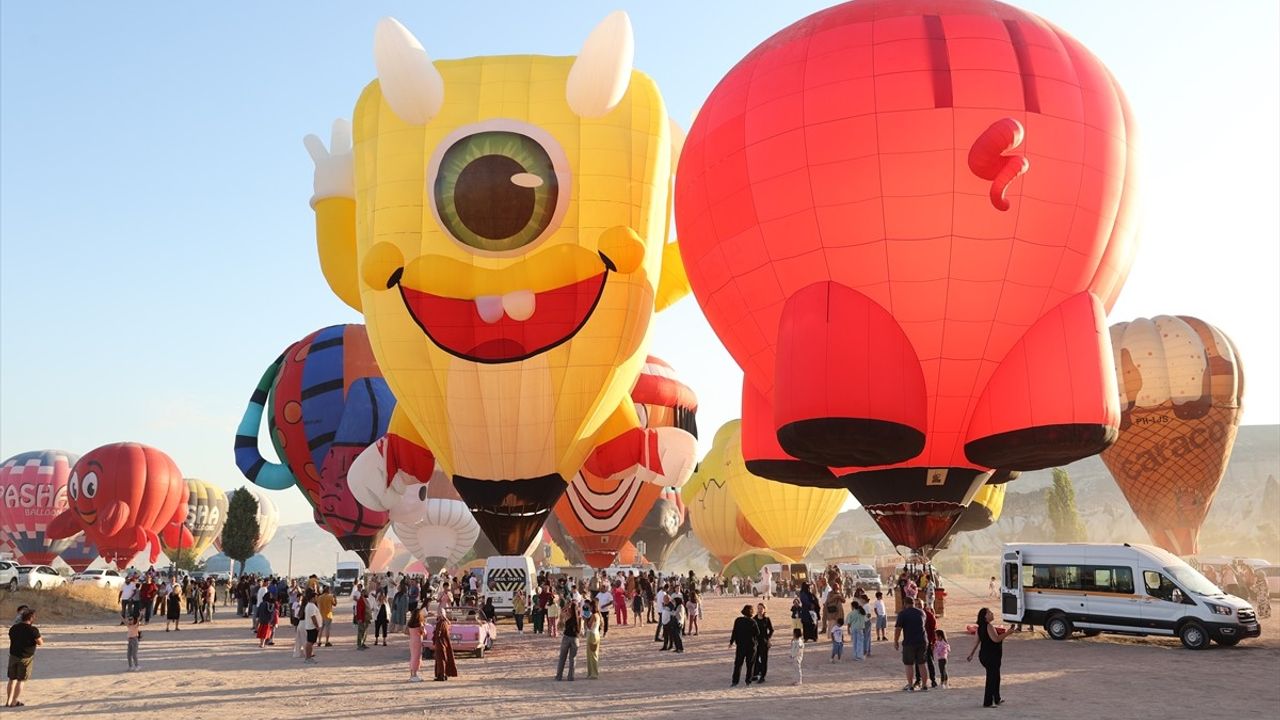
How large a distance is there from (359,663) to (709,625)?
33.6ft

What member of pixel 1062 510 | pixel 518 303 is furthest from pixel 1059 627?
pixel 1062 510

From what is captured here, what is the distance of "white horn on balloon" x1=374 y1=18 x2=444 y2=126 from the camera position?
20.8 metres

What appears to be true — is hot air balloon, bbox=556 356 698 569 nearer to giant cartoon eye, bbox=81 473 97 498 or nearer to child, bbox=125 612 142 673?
child, bbox=125 612 142 673

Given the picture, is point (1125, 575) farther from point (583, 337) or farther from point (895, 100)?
point (583, 337)

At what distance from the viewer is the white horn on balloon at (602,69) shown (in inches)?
827

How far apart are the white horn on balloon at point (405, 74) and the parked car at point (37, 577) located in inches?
1019

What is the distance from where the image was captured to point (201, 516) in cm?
7219

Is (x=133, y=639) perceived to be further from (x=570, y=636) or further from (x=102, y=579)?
(x=102, y=579)

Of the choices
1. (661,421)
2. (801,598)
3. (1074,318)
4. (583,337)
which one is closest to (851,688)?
(801,598)

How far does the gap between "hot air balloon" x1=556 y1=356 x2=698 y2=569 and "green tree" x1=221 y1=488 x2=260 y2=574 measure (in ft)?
79.6

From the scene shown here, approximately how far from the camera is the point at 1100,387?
1574 cm

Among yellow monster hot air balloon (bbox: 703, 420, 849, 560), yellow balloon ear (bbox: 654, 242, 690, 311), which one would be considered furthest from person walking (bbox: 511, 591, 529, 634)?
yellow monster hot air balloon (bbox: 703, 420, 849, 560)

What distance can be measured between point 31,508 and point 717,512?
41023mm

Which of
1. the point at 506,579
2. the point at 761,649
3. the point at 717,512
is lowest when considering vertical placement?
the point at 761,649
